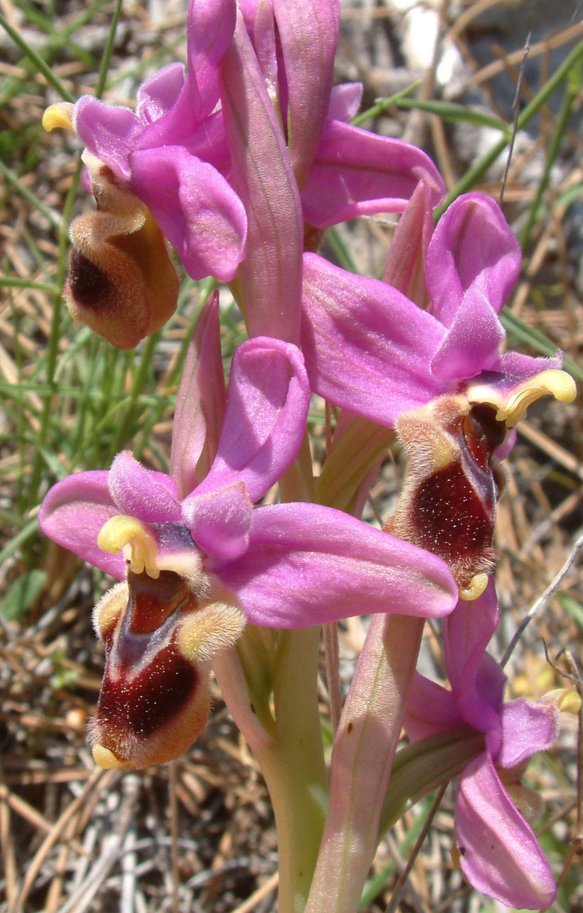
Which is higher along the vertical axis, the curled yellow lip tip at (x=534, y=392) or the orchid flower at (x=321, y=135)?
the orchid flower at (x=321, y=135)

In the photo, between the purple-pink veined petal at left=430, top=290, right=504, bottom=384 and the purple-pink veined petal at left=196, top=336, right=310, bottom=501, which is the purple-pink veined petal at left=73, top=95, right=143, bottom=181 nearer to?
the purple-pink veined petal at left=196, top=336, right=310, bottom=501

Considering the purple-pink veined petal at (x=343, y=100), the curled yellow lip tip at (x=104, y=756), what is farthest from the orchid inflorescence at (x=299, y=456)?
the purple-pink veined petal at (x=343, y=100)

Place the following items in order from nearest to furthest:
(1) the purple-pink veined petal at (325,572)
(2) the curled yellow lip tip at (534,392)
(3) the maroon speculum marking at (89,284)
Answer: (1) the purple-pink veined petal at (325,572) → (2) the curled yellow lip tip at (534,392) → (3) the maroon speculum marking at (89,284)

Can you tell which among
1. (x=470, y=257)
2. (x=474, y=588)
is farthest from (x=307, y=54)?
(x=474, y=588)

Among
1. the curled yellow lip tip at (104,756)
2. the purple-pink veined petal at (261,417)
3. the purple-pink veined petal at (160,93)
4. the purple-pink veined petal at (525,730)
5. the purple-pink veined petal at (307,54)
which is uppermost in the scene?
the purple-pink veined petal at (307,54)

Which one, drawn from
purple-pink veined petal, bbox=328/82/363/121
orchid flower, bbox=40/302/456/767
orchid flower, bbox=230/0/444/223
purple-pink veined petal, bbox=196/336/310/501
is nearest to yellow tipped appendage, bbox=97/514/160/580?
orchid flower, bbox=40/302/456/767

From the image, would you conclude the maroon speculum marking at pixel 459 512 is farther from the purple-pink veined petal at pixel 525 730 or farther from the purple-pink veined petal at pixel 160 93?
the purple-pink veined petal at pixel 160 93

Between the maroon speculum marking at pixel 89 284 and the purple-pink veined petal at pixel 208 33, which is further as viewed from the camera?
the maroon speculum marking at pixel 89 284
